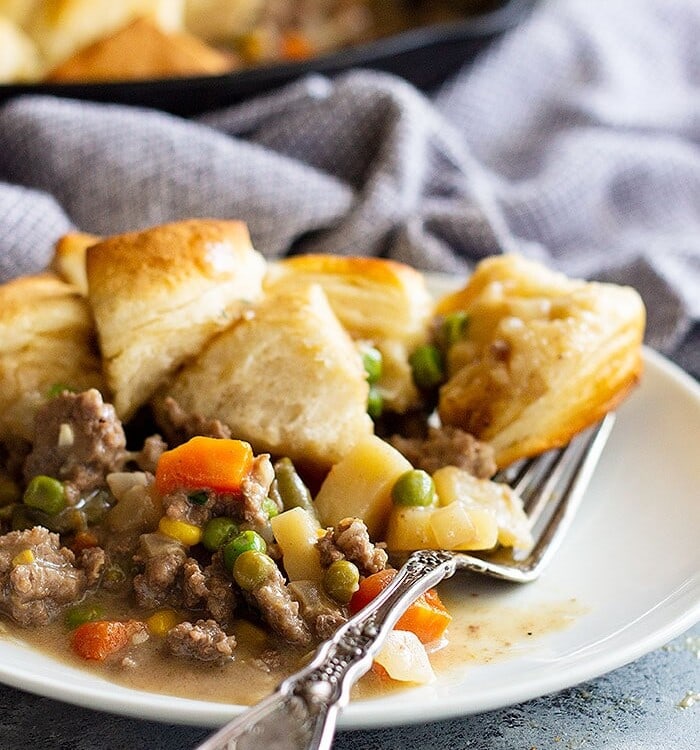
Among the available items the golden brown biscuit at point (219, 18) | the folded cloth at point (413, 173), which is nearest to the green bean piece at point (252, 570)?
the folded cloth at point (413, 173)

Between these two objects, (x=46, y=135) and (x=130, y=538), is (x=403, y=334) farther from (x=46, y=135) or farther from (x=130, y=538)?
(x=46, y=135)

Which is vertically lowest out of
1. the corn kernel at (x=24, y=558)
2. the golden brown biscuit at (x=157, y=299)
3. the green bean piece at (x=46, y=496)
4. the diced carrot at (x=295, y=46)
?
the diced carrot at (x=295, y=46)

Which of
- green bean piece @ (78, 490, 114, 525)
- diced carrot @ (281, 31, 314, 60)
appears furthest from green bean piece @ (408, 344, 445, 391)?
diced carrot @ (281, 31, 314, 60)

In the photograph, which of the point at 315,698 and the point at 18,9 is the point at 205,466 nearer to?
the point at 315,698

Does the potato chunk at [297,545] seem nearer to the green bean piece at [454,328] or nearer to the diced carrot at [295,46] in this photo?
the green bean piece at [454,328]

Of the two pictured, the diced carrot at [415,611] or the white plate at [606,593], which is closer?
the white plate at [606,593]

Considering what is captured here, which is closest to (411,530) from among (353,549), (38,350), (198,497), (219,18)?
(353,549)

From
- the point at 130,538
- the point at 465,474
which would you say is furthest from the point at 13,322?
the point at 465,474

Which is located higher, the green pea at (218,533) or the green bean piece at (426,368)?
the green pea at (218,533)
